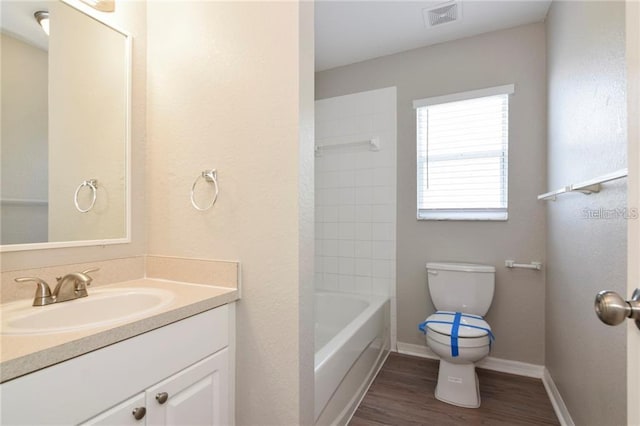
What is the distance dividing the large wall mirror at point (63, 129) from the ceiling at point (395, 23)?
4.36 feet

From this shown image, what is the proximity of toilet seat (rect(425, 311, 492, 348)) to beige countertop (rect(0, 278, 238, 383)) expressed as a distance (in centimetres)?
137

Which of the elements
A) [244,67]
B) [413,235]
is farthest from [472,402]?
[244,67]

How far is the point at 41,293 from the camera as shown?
99 cm

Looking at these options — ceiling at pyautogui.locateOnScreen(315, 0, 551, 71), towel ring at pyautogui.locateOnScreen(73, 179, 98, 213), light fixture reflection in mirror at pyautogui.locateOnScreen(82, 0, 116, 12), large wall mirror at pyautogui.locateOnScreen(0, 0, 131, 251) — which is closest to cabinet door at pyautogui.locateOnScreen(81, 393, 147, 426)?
large wall mirror at pyautogui.locateOnScreen(0, 0, 131, 251)

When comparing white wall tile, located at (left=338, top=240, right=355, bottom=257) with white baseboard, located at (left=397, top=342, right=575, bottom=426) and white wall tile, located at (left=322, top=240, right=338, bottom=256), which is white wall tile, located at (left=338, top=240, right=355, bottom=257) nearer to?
white wall tile, located at (left=322, top=240, right=338, bottom=256)

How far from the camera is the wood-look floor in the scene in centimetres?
168

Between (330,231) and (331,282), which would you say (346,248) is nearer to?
(330,231)

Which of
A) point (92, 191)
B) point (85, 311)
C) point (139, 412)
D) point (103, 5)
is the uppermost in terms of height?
point (103, 5)

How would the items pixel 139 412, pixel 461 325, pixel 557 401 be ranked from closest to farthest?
1. pixel 139 412
2. pixel 557 401
3. pixel 461 325

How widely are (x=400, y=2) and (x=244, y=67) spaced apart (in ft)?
4.28

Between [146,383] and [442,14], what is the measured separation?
98.2 inches

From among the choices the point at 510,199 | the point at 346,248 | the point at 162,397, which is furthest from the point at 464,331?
the point at 162,397

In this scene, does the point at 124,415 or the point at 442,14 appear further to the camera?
the point at 442,14

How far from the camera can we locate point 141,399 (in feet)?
2.79
